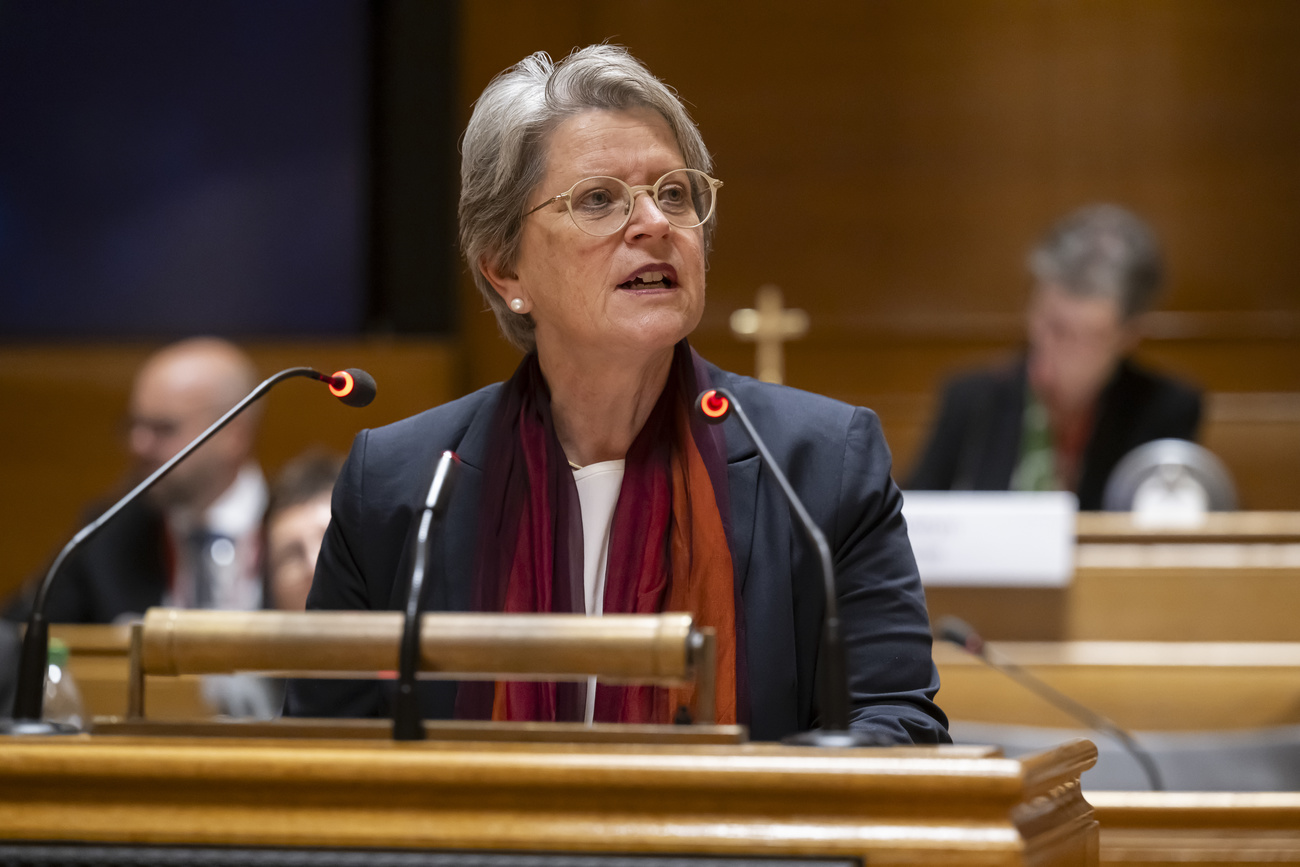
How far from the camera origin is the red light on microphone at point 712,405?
1495 mm

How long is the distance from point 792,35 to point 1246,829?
4.28 m

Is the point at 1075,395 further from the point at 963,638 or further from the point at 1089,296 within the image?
the point at 963,638

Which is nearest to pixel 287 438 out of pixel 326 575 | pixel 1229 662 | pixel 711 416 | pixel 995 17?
pixel 995 17

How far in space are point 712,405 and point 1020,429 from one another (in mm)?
3322

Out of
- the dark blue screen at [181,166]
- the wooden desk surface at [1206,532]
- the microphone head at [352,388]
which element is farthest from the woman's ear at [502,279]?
the dark blue screen at [181,166]

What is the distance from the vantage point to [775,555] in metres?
1.74

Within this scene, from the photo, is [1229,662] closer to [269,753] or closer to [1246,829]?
[1246,829]

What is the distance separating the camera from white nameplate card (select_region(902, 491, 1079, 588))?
349 centimetres

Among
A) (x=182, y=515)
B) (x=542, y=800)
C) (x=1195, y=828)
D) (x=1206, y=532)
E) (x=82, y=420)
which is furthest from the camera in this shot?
(x=82, y=420)

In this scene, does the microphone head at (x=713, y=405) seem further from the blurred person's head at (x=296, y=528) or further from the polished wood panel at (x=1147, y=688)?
the polished wood panel at (x=1147, y=688)

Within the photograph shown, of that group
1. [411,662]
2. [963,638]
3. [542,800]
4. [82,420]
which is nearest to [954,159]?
[963,638]

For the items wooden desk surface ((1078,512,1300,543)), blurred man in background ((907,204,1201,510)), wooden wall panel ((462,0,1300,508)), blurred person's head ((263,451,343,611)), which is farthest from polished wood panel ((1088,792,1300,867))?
wooden wall panel ((462,0,1300,508))

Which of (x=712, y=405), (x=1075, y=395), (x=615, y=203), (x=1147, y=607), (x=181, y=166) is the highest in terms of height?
(x=181, y=166)

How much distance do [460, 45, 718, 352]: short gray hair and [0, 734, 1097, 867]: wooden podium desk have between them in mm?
876
